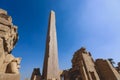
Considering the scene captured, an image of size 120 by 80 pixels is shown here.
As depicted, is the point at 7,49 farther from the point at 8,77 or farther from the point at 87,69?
the point at 87,69

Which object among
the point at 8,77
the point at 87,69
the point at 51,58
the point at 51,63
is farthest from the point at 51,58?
the point at 87,69

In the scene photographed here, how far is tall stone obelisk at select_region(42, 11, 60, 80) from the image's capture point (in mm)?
6980

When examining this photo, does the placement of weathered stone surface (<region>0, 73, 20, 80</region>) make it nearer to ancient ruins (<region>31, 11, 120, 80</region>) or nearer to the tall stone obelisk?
the tall stone obelisk

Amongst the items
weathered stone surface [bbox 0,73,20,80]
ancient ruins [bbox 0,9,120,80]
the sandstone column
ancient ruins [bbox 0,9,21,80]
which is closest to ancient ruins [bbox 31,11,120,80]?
ancient ruins [bbox 0,9,120,80]

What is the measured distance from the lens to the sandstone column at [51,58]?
698 cm

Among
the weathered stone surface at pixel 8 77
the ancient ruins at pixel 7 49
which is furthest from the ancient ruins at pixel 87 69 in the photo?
the weathered stone surface at pixel 8 77

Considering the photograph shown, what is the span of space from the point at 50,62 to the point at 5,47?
3.88 metres

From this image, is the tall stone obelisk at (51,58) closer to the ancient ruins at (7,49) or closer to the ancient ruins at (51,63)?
the ancient ruins at (51,63)

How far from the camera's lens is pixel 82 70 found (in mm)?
14609

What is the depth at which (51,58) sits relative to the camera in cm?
756

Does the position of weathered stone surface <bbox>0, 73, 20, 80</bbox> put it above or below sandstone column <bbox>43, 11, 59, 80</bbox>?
below

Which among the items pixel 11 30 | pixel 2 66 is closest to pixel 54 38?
pixel 11 30

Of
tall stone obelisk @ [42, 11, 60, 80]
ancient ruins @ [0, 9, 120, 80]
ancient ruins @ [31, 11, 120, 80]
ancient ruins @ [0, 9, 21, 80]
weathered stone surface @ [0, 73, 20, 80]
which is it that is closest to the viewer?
weathered stone surface @ [0, 73, 20, 80]

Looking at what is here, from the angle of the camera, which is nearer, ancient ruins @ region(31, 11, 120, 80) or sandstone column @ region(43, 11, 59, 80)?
sandstone column @ region(43, 11, 59, 80)
